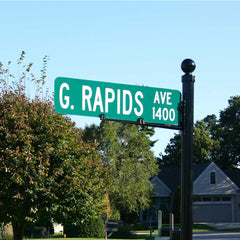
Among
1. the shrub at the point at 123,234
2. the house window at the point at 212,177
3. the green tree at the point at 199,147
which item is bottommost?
the shrub at the point at 123,234

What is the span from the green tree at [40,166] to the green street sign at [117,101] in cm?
1245

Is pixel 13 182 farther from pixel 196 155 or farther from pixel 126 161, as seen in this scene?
pixel 196 155

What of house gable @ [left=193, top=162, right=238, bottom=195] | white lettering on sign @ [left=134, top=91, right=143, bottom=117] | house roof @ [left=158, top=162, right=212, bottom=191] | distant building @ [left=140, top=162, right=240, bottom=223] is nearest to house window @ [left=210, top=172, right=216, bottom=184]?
distant building @ [left=140, top=162, right=240, bottom=223]

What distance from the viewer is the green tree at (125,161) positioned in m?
42.7

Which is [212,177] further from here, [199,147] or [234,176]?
[199,147]

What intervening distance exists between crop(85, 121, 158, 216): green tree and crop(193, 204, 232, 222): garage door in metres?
10.9

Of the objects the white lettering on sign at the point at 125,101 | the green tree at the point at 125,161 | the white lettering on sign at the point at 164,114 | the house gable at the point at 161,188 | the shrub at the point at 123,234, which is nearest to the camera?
the white lettering on sign at the point at 125,101

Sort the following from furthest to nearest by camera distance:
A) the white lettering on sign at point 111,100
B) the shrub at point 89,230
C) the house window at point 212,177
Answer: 1. the house window at point 212,177
2. the shrub at point 89,230
3. the white lettering on sign at point 111,100

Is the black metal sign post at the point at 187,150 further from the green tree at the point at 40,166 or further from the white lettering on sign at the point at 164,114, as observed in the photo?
the green tree at the point at 40,166

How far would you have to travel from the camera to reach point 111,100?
557 cm

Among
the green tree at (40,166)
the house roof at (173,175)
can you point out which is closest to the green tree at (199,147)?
the house roof at (173,175)

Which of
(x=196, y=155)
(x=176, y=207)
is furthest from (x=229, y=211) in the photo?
(x=196, y=155)

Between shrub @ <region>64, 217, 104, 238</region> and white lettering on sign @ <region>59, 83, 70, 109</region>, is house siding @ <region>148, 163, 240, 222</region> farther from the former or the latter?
white lettering on sign @ <region>59, 83, 70, 109</region>

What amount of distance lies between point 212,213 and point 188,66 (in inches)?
1983
